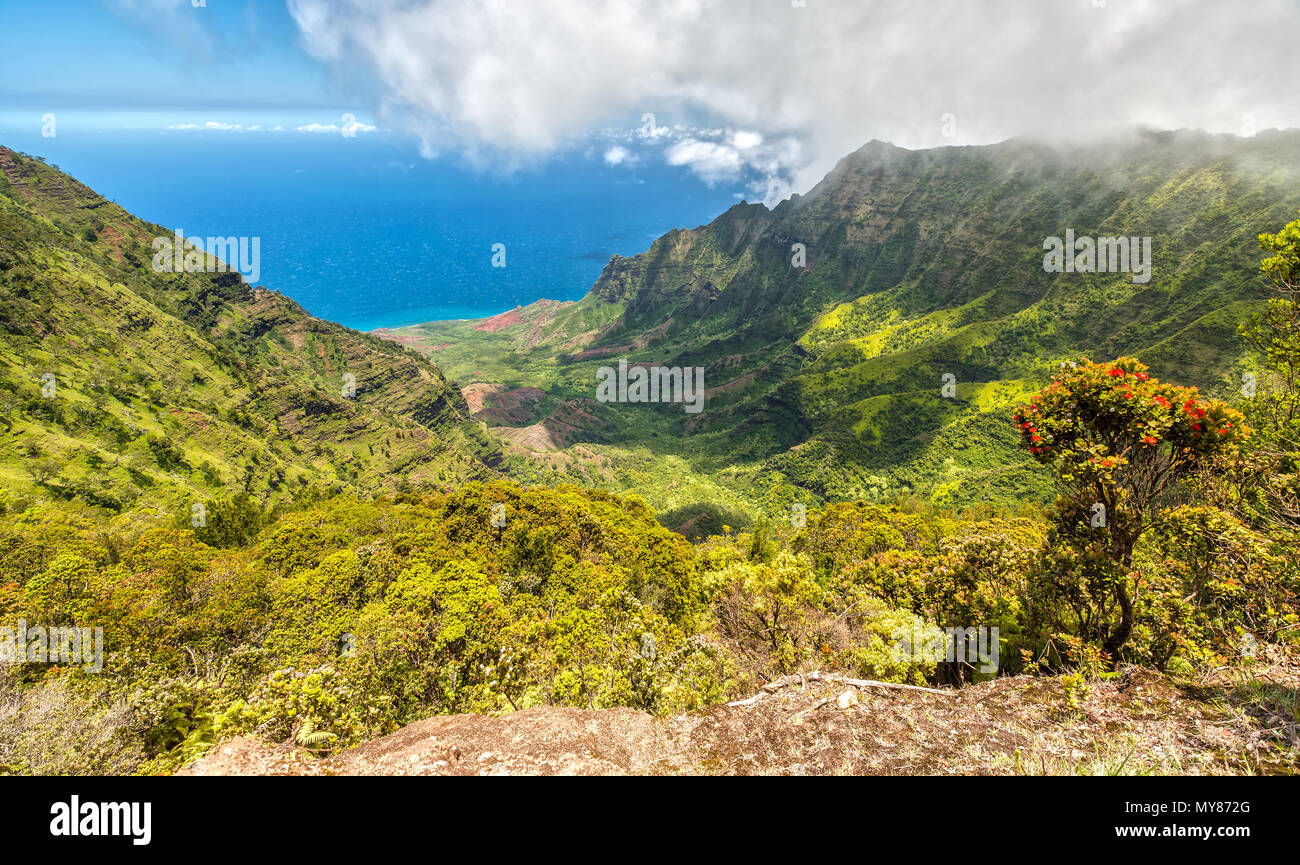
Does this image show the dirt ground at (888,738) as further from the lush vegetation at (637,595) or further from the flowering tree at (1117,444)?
the flowering tree at (1117,444)

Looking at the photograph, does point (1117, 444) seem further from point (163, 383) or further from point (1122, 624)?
point (163, 383)

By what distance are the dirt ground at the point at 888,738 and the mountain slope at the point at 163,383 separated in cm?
9555

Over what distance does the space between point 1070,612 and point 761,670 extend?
1182cm

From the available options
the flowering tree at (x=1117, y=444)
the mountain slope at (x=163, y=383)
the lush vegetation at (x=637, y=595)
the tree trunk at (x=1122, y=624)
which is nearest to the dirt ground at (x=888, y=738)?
the lush vegetation at (x=637, y=595)

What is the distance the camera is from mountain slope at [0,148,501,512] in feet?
269

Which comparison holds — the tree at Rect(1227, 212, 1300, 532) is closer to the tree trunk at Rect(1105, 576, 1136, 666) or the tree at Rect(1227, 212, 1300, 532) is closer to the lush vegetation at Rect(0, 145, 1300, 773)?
the lush vegetation at Rect(0, 145, 1300, 773)

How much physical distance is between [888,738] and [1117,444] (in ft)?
32.2

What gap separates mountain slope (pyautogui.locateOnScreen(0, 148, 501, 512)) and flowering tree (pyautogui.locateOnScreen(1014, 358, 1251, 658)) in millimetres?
107086

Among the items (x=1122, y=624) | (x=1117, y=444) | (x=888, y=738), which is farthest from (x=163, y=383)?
(x=1122, y=624)
